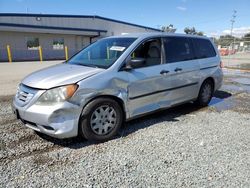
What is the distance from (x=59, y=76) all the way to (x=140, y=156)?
5.77 feet

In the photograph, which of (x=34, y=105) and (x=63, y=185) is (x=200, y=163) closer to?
(x=63, y=185)

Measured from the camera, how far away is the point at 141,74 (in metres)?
4.14

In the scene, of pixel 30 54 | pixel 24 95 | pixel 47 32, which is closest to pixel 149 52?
pixel 24 95

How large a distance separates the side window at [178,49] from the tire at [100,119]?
163 centimetres

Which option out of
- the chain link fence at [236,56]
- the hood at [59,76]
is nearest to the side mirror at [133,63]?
the hood at [59,76]

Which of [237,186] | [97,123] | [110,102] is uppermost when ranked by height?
[110,102]

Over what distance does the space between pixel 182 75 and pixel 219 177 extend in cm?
256

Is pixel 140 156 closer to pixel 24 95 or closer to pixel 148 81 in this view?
pixel 148 81

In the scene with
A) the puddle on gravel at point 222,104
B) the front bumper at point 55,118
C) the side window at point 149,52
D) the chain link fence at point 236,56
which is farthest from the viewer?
the chain link fence at point 236,56

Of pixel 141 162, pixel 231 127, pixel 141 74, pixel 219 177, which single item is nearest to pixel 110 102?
pixel 141 74

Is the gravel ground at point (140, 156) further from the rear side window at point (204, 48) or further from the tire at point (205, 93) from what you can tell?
the rear side window at point (204, 48)

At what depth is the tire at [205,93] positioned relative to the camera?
18.9ft

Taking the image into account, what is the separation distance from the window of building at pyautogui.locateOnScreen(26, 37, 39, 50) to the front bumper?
24.2 m

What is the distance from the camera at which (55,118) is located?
3.33 m
